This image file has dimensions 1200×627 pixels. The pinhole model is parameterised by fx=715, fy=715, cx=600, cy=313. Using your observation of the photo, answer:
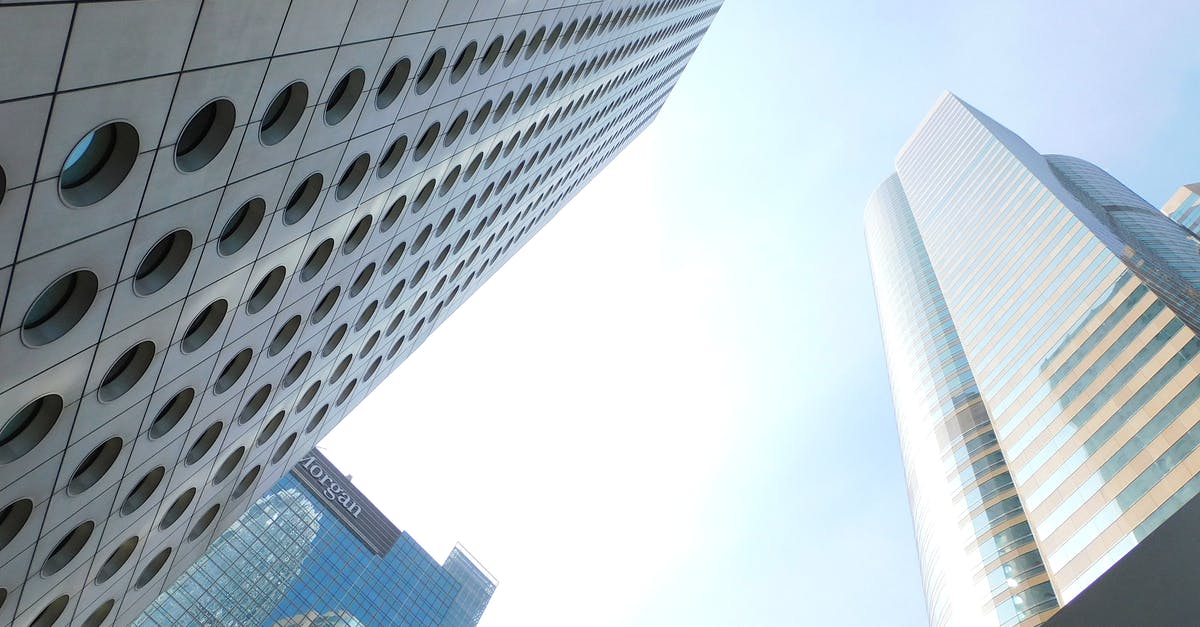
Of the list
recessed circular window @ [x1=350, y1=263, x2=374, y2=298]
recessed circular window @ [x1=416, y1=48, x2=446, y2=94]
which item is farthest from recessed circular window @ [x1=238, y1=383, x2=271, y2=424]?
recessed circular window @ [x1=416, y1=48, x2=446, y2=94]

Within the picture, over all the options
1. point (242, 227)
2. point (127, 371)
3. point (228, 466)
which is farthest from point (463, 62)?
point (228, 466)

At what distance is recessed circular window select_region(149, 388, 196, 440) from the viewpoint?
16.9m

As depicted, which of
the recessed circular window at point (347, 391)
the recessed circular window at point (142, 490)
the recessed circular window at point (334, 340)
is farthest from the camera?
the recessed circular window at point (347, 391)

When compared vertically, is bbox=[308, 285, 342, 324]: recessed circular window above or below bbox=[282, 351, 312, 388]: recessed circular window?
above

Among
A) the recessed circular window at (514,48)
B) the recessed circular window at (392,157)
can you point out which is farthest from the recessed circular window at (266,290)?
the recessed circular window at (514,48)

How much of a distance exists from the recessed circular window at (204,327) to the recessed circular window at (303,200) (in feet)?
7.86

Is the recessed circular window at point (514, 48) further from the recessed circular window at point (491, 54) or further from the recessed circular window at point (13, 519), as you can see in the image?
the recessed circular window at point (13, 519)

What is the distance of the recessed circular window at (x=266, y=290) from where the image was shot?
57.0ft

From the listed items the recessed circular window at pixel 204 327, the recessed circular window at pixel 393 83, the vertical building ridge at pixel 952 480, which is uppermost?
the vertical building ridge at pixel 952 480

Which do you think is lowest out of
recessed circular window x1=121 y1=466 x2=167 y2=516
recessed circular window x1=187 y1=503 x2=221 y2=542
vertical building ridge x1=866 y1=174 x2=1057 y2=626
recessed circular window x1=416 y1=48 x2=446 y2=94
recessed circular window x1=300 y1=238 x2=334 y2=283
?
recessed circular window x1=121 y1=466 x2=167 y2=516

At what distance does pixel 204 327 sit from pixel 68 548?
623 centimetres

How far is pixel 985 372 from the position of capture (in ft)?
201

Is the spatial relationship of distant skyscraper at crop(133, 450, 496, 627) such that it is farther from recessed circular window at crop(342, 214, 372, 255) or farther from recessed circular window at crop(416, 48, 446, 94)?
recessed circular window at crop(416, 48, 446, 94)

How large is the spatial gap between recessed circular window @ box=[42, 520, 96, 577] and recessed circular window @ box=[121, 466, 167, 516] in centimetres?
115
